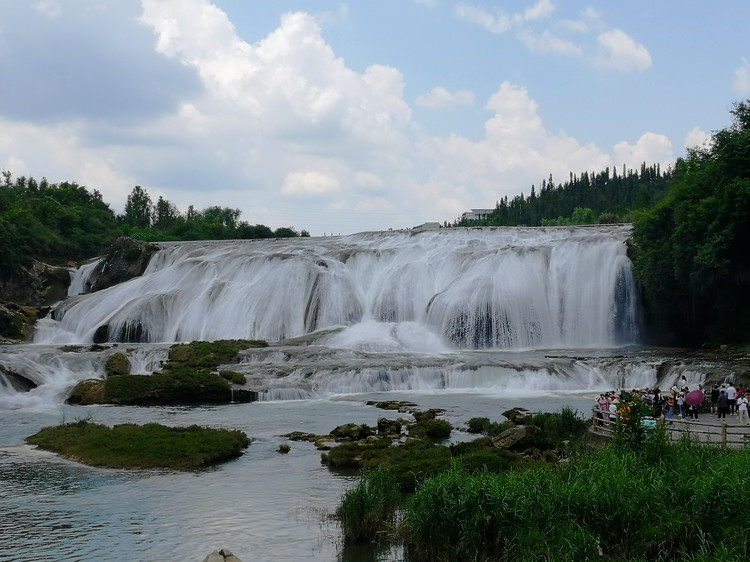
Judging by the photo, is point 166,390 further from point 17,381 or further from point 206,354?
point 206,354

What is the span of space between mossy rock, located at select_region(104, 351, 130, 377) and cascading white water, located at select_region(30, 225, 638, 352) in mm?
12004

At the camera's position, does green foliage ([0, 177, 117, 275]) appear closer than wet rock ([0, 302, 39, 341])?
No

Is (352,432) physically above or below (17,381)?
below

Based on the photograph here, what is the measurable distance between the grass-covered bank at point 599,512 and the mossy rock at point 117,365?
27.2 m

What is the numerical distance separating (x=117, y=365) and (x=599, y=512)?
31.1 metres

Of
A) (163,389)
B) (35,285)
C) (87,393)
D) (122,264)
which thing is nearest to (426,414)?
(163,389)

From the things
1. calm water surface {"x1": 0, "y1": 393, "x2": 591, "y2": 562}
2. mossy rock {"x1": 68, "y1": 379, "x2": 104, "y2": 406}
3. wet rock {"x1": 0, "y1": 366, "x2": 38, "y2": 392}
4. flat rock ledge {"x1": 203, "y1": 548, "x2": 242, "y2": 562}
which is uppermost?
wet rock {"x1": 0, "y1": 366, "x2": 38, "y2": 392}

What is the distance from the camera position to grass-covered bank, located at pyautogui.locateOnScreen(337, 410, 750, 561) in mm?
11102

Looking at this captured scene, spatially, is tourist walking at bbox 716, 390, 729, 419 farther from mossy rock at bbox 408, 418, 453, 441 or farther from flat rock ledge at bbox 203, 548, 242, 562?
flat rock ledge at bbox 203, 548, 242, 562

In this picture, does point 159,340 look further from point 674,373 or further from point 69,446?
point 674,373

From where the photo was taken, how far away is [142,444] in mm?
22328

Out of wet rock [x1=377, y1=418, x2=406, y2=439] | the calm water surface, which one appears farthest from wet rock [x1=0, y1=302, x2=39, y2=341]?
wet rock [x1=377, y1=418, x2=406, y2=439]

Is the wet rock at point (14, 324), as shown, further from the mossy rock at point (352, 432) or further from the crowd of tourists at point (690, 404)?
the crowd of tourists at point (690, 404)

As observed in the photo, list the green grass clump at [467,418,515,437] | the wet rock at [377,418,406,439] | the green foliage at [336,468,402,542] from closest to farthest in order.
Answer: the green foliage at [336,468,402,542] < the green grass clump at [467,418,515,437] < the wet rock at [377,418,406,439]
